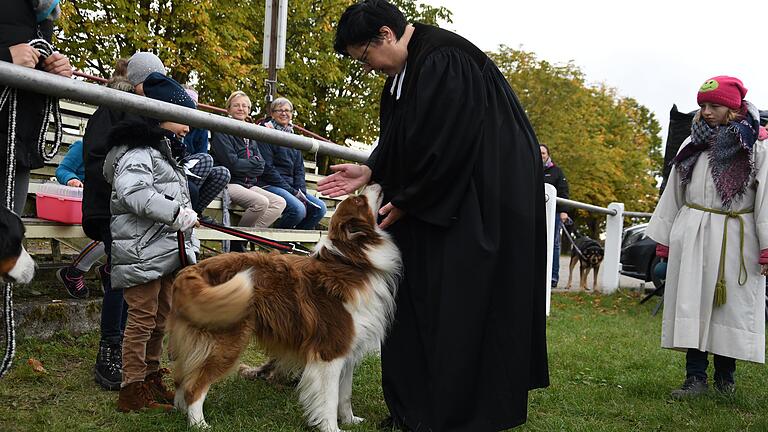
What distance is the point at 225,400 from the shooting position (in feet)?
13.4

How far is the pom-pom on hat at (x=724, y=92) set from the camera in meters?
5.13

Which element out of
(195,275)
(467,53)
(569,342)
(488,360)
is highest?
(467,53)

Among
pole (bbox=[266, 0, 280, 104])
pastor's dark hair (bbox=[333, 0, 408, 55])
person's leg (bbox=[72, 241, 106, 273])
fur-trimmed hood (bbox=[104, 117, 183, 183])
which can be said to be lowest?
person's leg (bbox=[72, 241, 106, 273])

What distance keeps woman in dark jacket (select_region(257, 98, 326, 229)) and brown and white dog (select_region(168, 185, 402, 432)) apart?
12.9 ft

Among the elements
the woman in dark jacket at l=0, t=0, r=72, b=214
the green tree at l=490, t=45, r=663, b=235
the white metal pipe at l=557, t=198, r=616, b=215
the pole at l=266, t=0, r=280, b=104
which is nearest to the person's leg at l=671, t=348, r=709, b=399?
the woman in dark jacket at l=0, t=0, r=72, b=214

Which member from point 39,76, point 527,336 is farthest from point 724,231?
point 39,76

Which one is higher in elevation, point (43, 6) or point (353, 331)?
point (43, 6)

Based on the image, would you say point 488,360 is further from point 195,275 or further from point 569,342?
point 569,342

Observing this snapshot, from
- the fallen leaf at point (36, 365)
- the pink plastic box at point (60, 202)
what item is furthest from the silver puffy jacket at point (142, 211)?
the pink plastic box at point (60, 202)

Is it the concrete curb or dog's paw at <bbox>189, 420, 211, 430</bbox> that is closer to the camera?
dog's paw at <bbox>189, 420, 211, 430</bbox>

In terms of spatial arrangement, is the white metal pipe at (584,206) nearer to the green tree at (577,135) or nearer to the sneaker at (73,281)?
the sneaker at (73,281)

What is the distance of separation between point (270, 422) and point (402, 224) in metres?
1.30

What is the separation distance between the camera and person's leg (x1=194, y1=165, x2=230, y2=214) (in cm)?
630

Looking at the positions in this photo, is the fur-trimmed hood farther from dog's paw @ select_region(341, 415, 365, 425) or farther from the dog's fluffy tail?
dog's paw @ select_region(341, 415, 365, 425)
